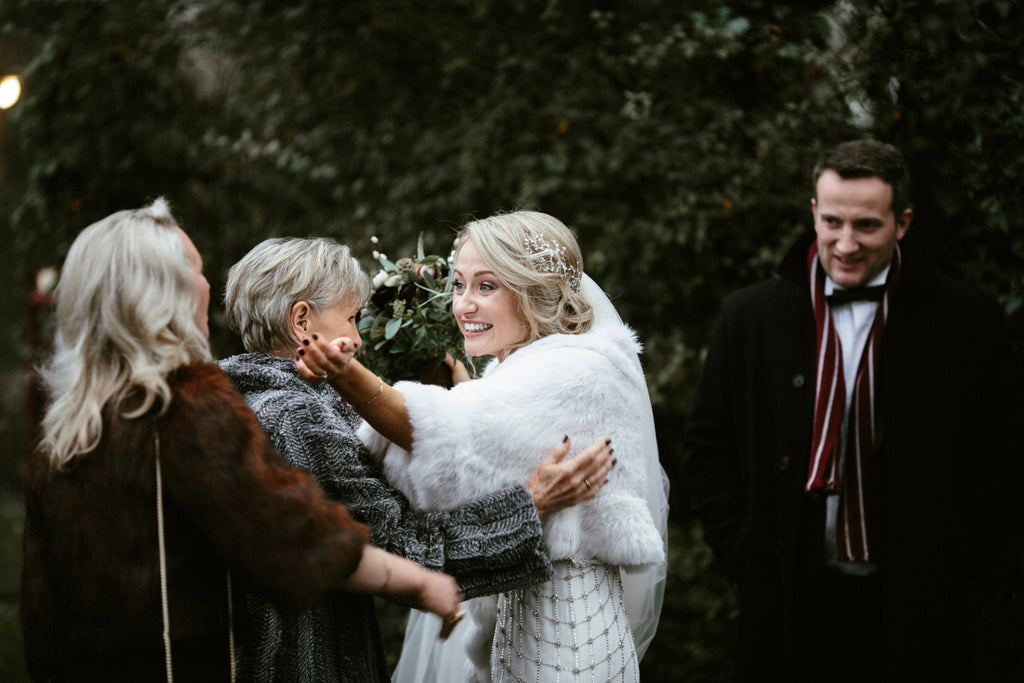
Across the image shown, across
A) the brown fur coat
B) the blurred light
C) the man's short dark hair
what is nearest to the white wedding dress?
the brown fur coat

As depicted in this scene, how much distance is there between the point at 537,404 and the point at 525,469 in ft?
0.60

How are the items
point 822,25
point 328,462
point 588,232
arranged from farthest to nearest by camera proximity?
point 588,232 → point 822,25 → point 328,462

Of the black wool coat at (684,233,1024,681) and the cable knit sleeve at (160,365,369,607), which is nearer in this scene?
the cable knit sleeve at (160,365,369,607)

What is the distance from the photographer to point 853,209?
3143 millimetres

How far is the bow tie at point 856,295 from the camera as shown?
3.18m

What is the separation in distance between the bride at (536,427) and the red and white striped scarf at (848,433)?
0.76 m

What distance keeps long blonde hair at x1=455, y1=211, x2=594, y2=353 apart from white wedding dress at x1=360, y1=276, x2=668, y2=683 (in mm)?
91

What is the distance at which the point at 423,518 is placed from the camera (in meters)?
2.35

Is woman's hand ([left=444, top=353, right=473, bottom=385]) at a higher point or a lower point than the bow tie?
lower

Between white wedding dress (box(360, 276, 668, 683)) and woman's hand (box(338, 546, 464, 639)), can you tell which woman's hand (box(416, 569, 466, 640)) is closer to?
woman's hand (box(338, 546, 464, 639))

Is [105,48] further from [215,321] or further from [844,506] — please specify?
[844,506]


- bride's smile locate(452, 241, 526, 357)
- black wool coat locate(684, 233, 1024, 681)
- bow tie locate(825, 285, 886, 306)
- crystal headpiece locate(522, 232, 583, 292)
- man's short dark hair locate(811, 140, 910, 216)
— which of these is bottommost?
black wool coat locate(684, 233, 1024, 681)

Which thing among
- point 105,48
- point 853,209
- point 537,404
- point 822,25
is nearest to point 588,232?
point 822,25

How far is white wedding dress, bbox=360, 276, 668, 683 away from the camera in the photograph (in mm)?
2320
